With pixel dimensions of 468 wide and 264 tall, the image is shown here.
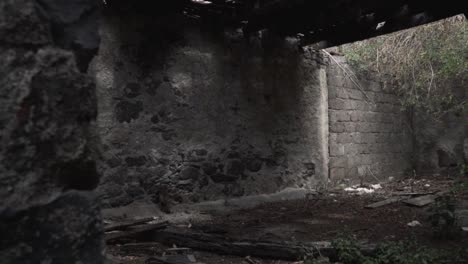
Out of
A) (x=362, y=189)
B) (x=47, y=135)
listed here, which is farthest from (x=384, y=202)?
(x=47, y=135)

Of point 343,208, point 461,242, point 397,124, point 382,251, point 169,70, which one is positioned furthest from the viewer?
point 397,124

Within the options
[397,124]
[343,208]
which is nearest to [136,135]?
[343,208]

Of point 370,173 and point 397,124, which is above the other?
point 397,124

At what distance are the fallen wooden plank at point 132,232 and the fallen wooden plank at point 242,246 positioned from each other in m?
0.06

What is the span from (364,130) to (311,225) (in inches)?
150

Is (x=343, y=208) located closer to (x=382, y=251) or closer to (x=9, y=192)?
(x=382, y=251)

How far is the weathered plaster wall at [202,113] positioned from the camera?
167 inches

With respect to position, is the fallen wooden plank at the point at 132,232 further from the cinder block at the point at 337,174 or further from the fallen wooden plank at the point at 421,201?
the cinder block at the point at 337,174

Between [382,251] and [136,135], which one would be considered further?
[136,135]

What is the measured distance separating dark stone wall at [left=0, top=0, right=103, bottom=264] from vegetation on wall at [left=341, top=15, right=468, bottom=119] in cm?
689

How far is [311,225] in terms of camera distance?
4125 millimetres

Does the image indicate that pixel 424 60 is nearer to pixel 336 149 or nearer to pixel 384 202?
pixel 336 149

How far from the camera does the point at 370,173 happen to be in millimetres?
7539

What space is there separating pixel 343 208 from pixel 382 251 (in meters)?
2.27
